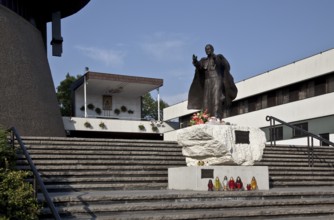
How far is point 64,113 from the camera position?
45.3 meters

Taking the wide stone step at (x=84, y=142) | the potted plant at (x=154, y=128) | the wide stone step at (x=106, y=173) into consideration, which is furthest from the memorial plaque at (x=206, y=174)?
the potted plant at (x=154, y=128)

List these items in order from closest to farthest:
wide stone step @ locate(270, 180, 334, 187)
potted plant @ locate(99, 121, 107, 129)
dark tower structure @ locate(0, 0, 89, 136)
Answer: wide stone step @ locate(270, 180, 334, 187)
dark tower structure @ locate(0, 0, 89, 136)
potted plant @ locate(99, 121, 107, 129)

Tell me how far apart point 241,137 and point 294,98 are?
64.6 feet

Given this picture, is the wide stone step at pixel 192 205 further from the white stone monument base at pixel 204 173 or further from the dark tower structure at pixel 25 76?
the dark tower structure at pixel 25 76

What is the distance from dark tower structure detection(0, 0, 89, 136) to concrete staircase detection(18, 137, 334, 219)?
16.4 feet

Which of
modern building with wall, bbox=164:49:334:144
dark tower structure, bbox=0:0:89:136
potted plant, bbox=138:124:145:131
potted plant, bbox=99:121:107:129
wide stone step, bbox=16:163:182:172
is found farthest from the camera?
potted plant, bbox=138:124:145:131

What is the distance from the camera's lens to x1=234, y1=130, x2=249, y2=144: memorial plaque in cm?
1031

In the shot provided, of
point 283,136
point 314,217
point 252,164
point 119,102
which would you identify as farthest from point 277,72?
point 314,217

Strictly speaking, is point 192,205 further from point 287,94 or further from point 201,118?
point 287,94

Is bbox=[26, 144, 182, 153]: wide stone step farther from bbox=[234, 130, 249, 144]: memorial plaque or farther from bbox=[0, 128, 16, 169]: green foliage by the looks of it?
bbox=[0, 128, 16, 169]: green foliage

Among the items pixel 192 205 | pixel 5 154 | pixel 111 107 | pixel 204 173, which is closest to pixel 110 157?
pixel 204 173

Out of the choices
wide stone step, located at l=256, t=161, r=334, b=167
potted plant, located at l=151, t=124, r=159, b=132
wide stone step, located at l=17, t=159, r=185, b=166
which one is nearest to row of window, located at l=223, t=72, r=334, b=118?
potted plant, located at l=151, t=124, r=159, b=132

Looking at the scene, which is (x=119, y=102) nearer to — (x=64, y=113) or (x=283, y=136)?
(x=64, y=113)

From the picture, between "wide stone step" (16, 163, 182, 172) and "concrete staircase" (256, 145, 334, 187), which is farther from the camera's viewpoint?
"concrete staircase" (256, 145, 334, 187)
